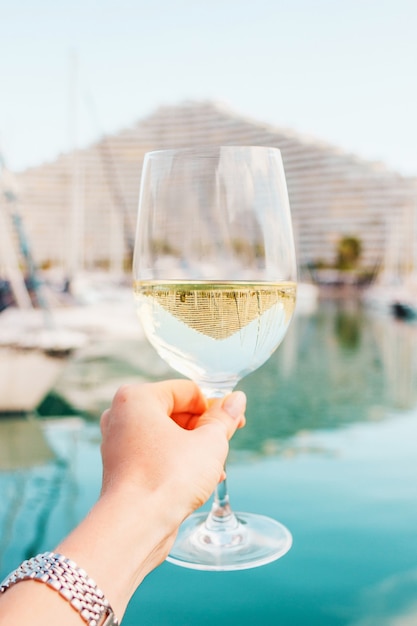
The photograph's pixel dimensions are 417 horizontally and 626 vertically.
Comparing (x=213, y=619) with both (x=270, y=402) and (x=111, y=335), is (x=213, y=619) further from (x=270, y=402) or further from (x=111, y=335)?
(x=111, y=335)

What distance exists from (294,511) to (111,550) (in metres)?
0.35

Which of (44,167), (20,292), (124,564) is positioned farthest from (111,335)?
(44,167)

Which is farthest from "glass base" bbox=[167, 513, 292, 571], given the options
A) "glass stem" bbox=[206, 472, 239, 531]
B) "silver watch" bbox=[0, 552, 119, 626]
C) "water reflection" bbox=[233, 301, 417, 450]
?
"water reflection" bbox=[233, 301, 417, 450]

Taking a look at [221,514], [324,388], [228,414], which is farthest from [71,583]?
[324,388]

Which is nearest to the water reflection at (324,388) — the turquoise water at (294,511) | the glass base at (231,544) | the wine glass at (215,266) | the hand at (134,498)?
the turquoise water at (294,511)

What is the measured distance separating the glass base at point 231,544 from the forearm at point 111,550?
0.18m

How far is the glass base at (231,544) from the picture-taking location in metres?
0.54

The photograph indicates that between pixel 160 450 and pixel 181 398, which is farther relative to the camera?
pixel 181 398

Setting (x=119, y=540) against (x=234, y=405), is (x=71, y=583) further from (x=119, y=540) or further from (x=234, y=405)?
(x=234, y=405)

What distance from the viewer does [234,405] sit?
0.49 meters

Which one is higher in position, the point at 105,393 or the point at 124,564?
the point at 124,564

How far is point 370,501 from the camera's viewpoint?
27.1 inches

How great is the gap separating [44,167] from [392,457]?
40.9 metres

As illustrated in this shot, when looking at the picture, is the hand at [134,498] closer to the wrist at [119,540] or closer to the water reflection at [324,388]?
the wrist at [119,540]
